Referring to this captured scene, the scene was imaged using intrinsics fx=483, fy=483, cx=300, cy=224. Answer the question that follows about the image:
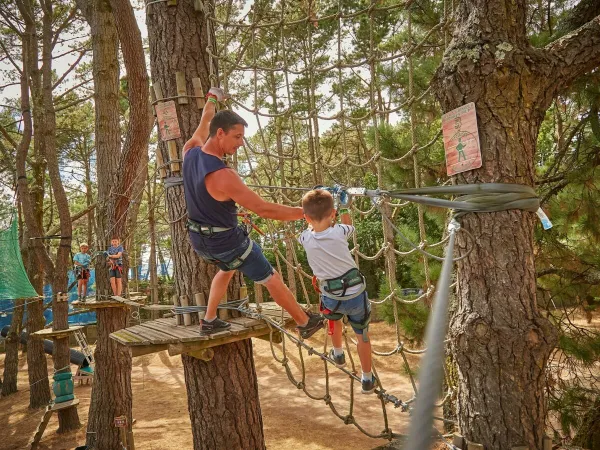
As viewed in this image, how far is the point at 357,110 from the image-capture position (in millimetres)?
10906

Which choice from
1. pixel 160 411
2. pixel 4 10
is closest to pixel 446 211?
pixel 160 411

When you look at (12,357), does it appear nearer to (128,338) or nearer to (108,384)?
(108,384)

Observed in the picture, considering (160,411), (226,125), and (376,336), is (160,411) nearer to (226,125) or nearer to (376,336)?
(376,336)

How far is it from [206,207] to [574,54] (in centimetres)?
156

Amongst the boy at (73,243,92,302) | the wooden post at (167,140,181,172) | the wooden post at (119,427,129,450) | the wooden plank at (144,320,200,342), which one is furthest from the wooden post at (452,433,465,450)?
the boy at (73,243,92,302)

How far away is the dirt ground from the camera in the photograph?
576 cm

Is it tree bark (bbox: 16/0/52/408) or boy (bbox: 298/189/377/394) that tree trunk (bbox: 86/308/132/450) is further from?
boy (bbox: 298/189/377/394)

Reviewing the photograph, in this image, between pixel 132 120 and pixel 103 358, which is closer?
pixel 132 120

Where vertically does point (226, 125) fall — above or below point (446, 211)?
above

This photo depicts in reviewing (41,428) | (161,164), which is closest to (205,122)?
(161,164)

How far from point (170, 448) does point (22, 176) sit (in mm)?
4437

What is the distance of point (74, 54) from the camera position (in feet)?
26.8

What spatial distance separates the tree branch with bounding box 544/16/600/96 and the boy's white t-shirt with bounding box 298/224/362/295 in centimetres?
98

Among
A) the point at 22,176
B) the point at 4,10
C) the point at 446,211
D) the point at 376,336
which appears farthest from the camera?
the point at 376,336
